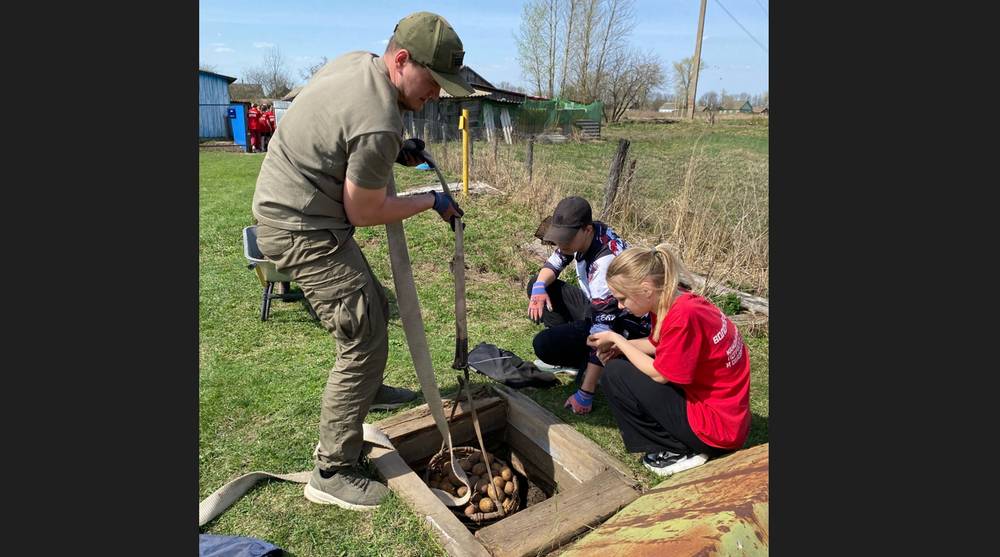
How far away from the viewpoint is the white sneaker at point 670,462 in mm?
2803

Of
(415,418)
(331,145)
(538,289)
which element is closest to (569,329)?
(538,289)

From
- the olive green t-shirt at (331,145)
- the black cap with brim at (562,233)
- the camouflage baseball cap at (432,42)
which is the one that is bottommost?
the black cap with brim at (562,233)

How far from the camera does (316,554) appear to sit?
236 cm

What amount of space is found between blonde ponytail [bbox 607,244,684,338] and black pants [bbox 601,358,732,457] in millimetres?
298

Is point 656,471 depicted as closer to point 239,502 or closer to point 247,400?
point 239,502

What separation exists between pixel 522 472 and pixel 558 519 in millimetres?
897

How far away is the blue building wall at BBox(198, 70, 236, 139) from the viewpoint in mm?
24234

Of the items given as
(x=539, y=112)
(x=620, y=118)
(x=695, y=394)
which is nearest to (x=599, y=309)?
(x=695, y=394)

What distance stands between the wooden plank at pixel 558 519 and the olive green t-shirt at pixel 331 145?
1.34m

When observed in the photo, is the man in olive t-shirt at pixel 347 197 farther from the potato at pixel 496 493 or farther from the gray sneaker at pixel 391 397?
the gray sneaker at pixel 391 397

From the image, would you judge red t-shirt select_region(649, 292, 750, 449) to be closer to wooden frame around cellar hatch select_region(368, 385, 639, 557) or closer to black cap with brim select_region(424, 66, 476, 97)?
wooden frame around cellar hatch select_region(368, 385, 639, 557)

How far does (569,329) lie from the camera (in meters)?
3.75

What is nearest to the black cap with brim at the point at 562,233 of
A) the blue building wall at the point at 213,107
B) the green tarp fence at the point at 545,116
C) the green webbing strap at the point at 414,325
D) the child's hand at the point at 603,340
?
the child's hand at the point at 603,340

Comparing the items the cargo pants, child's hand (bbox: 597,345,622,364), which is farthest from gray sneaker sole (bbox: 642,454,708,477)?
the cargo pants
